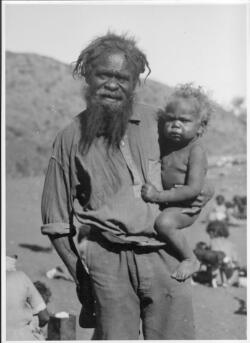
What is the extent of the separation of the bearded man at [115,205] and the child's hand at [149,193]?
3 cm

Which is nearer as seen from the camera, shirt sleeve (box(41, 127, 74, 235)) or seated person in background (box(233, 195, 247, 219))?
shirt sleeve (box(41, 127, 74, 235))

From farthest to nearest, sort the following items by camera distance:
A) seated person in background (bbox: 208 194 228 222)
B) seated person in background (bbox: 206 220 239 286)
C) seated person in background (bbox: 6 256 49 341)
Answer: seated person in background (bbox: 208 194 228 222) → seated person in background (bbox: 206 220 239 286) → seated person in background (bbox: 6 256 49 341)

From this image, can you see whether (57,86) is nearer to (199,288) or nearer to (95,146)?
(199,288)

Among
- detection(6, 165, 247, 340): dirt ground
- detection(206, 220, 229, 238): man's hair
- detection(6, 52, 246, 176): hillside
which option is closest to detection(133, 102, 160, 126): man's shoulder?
detection(6, 165, 247, 340): dirt ground

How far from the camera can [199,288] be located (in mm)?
8023

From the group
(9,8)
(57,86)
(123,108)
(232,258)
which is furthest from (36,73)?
(123,108)

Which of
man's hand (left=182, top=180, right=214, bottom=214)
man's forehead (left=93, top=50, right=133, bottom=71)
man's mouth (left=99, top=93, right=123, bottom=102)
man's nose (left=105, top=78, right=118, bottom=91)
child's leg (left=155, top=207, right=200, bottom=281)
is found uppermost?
man's forehead (left=93, top=50, right=133, bottom=71)

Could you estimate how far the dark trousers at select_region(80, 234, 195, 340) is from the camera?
9.78 feet

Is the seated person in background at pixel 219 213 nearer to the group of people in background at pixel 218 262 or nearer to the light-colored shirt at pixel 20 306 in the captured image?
the group of people in background at pixel 218 262

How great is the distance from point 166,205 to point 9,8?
1975 millimetres

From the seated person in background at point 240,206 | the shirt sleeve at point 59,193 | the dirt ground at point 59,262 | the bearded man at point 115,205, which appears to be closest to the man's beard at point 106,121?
the bearded man at point 115,205

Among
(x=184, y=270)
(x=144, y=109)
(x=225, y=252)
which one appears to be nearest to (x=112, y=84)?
(x=144, y=109)

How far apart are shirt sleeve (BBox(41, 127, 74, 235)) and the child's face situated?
1.64 ft

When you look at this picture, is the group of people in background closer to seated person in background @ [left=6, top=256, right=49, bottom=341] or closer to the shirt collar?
seated person in background @ [left=6, top=256, right=49, bottom=341]
